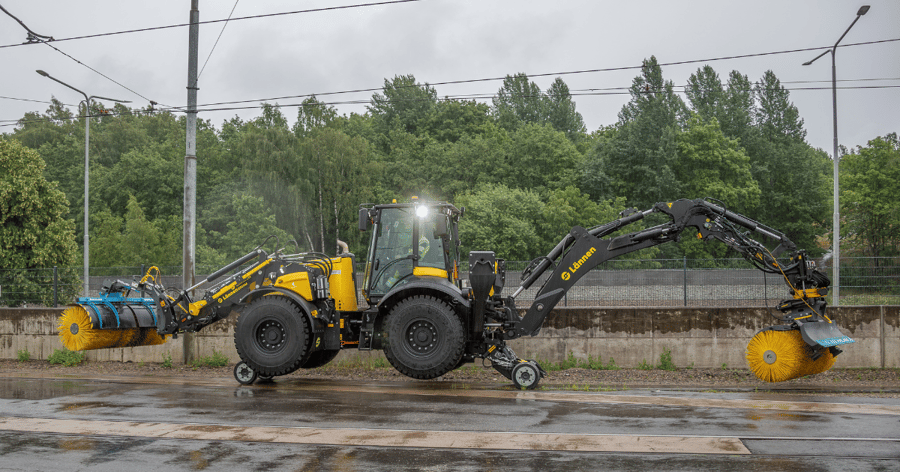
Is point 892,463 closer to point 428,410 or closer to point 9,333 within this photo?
point 428,410

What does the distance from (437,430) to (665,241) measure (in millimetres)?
4803

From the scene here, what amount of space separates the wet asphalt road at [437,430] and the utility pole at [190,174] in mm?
3168

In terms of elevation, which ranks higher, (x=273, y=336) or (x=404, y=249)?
(x=404, y=249)

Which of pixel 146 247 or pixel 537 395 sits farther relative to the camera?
pixel 146 247

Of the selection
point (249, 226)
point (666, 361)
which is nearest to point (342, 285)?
point (666, 361)

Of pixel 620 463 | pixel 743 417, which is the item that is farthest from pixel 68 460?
pixel 743 417

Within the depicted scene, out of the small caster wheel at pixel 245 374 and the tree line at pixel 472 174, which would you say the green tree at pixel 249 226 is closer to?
the tree line at pixel 472 174

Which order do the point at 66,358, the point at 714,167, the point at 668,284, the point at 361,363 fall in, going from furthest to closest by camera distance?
the point at 714,167
the point at 668,284
the point at 66,358
the point at 361,363

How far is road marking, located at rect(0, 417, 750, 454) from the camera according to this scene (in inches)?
268

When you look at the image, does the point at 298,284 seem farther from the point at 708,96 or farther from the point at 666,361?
the point at 708,96

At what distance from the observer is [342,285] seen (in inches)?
431

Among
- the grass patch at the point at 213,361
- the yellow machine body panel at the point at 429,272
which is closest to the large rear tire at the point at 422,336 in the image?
the yellow machine body panel at the point at 429,272

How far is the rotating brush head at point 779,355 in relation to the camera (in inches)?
380

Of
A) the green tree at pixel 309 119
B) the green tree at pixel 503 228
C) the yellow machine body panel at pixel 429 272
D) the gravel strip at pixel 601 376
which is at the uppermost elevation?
the green tree at pixel 309 119
